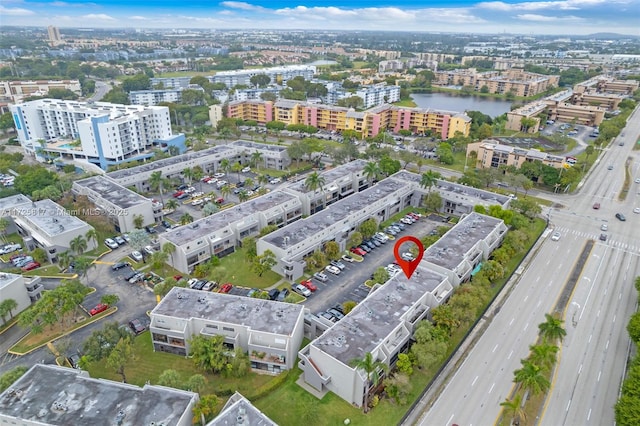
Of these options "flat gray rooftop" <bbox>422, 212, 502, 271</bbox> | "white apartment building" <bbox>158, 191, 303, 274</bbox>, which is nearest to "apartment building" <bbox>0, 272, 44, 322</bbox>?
"white apartment building" <bbox>158, 191, 303, 274</bbox>

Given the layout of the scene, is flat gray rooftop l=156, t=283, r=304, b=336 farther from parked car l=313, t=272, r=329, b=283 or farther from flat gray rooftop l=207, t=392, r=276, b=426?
parked car l=313, t=272, r=329, b=283

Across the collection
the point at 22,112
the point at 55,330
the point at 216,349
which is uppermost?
the point at 22,112

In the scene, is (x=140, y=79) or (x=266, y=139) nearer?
(x=266, y=139)

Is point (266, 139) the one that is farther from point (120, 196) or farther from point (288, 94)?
point (120, 196)

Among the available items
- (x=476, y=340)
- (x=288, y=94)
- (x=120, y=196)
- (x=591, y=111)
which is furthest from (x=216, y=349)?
(x=591, y=111)

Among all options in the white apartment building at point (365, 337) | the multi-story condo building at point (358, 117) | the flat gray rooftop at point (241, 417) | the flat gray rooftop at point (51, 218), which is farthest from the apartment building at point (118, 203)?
the multi-story condo building at point (358, 117)
